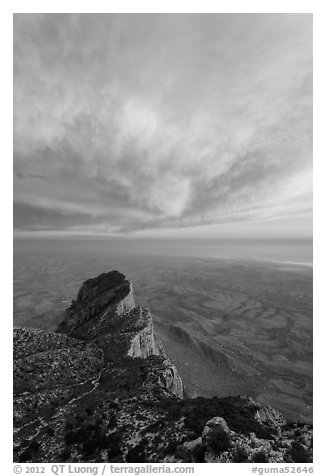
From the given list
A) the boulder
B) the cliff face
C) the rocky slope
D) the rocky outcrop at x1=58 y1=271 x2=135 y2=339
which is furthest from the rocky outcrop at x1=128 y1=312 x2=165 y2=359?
the boulder

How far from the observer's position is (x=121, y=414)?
22.0 meters

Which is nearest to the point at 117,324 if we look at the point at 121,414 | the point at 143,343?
the point at 143,343

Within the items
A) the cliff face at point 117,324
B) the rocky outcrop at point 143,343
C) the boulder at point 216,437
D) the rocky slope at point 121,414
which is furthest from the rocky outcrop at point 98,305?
the boulder at point 216,437

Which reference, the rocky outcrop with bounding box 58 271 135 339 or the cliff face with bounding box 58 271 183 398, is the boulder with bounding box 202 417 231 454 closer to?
the cliff face with bounding box 58 271 183 398

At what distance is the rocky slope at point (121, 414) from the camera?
51.9ft

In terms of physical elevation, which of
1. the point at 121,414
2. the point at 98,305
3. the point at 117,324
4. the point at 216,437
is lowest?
the point at 117,324

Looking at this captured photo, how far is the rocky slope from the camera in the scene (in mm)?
15812

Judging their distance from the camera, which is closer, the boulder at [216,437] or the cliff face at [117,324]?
the boulder at [216,437]

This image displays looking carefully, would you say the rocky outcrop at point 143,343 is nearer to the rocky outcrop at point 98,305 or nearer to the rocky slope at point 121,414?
the rocky slope at point 121,414

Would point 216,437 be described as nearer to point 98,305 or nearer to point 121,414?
point 121,414

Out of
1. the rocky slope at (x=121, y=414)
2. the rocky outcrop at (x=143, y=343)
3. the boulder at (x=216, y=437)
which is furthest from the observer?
the rocky outcrop at (x=143, y=343)

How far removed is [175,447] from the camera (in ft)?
51.9
